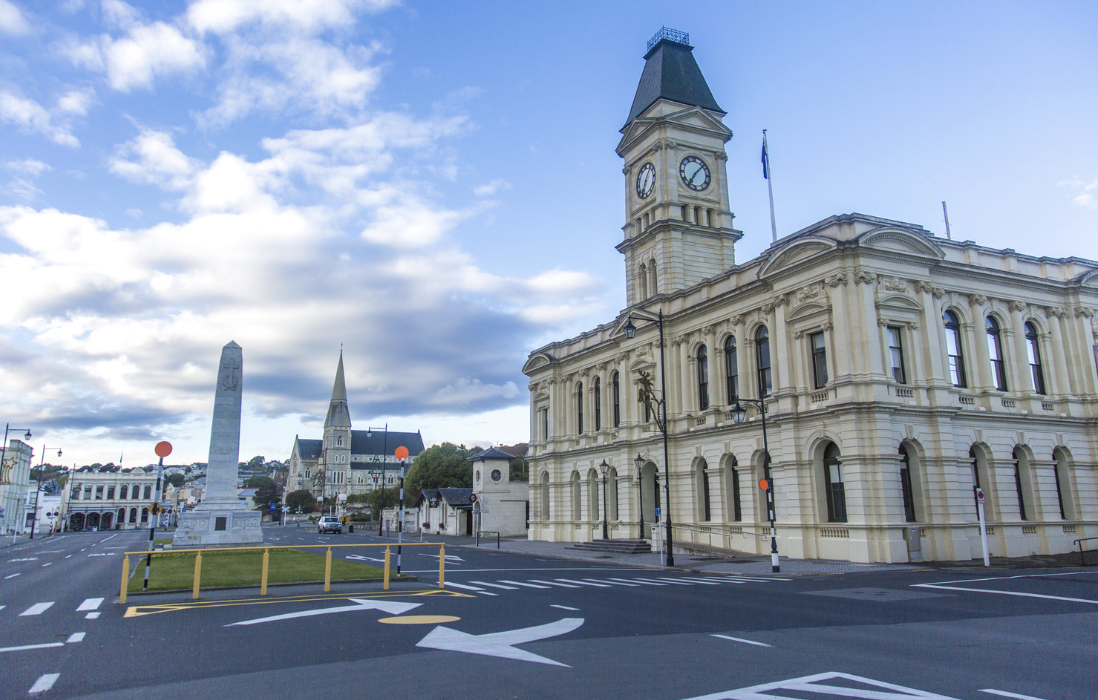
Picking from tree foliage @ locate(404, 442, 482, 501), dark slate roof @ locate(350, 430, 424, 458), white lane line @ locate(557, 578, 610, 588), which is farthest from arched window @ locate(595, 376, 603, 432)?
dark slate roof @ locate(350, 430, 424, 458)

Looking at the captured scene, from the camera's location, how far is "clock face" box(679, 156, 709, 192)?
151ft

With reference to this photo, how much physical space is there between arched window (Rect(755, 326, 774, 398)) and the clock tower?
855 centimetres

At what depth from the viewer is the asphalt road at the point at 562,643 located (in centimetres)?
795

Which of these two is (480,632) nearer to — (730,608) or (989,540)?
(730,608)

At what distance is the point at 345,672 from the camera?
8656mm

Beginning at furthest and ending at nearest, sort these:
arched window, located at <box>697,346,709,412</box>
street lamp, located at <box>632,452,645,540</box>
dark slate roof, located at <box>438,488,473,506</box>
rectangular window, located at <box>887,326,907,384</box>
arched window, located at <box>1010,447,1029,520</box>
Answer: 1. dark slate roof, located at <box>438,488,473,506</box>
2. street lamp, located at <box>632,452,645,540</box>
3. arched window, located at <box>697,346,709,412</box>
4. arched window, located at <box>1010,447,1029,520</box>
5. rectangular window, located at <box>887,326,907,384</box>

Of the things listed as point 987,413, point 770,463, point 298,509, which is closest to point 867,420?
point 770,463

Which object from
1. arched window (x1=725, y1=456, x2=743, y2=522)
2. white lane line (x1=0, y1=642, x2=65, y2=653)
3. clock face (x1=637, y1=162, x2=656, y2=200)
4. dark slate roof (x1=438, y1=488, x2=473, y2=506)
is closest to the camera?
white lane line (x1=0, y1=642, x2=65, y2=653)

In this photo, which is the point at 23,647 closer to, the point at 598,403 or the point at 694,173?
the point at 598,403

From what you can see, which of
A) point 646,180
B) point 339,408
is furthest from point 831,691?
point 339,408

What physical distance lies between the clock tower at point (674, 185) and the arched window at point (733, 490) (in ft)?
38.7

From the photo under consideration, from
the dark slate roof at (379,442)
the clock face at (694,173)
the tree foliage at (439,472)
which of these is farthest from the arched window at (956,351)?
the dark slate roof at (379,442)

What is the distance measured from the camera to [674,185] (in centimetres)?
4531

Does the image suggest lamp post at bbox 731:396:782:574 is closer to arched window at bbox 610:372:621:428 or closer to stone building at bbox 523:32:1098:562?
stone building at bbox 523:32:1098:562
